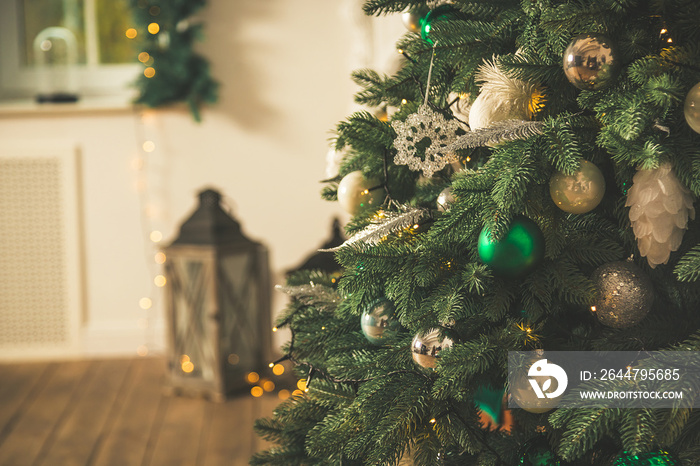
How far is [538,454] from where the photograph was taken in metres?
0.68

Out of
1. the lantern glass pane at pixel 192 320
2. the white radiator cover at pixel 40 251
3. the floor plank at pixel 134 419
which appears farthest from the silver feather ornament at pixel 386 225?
the white radiator cover at pixel 40 251

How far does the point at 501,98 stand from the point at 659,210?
0.21 meters

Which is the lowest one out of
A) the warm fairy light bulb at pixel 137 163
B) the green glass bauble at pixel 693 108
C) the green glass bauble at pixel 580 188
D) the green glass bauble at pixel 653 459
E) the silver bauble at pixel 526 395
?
the green glass bauble at pixel 653 459

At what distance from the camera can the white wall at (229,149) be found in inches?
94.9

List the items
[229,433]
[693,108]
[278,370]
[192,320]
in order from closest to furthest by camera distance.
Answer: [693,108] < [229,433] < [192,320] < [278,370]

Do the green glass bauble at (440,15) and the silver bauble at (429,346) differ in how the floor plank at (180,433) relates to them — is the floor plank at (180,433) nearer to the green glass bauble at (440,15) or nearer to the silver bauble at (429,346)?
the silver bauble at (429,346)

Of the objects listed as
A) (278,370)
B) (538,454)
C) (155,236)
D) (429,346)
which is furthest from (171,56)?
(538,454)

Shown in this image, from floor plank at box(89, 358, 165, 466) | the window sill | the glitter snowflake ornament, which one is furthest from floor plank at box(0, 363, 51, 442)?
the glitter snowflake ornament

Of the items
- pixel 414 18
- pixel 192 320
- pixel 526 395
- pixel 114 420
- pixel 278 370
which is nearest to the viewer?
pixel 526 395

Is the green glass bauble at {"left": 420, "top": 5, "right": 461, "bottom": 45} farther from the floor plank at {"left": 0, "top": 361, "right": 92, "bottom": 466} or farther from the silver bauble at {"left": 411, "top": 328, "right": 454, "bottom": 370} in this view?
the floor plank at {"left": 0, "top": 361, "right": 92, "bottom": 466}

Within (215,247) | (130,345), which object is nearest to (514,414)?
(215,247)

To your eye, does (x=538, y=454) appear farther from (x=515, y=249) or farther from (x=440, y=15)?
(x=440, y=15)

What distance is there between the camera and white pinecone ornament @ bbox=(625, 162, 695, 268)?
576 millimetres

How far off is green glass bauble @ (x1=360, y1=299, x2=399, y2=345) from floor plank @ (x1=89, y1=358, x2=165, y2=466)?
116 centimetres
